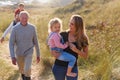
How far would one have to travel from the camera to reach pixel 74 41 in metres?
5.91

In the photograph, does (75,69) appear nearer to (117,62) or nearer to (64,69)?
(64,69)

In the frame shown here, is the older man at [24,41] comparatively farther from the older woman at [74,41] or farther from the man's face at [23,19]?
the older woman at [74,41]

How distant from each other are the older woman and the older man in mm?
1767

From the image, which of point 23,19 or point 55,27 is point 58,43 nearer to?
point 55,27

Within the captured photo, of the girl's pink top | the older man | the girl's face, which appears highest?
the girl's face

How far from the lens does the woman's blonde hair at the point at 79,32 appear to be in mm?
5762

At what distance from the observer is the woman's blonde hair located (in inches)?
227

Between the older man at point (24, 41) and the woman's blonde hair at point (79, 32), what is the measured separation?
6.54ft

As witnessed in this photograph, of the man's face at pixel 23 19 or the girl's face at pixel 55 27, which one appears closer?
the girl's face at pixel 55 27

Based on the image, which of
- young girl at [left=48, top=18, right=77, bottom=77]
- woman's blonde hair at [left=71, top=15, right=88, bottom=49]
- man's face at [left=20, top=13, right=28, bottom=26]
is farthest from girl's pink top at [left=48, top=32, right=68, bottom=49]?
man's face at [left=20, top=13, right=28, bottom=26]

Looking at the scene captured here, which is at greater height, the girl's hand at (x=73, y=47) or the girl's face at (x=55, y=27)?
the girl's face at (x=55, y=27)

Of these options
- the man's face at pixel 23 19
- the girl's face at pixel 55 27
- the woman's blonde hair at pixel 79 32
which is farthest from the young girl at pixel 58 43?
the man's face at pixel 23 19

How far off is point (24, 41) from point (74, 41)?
2107 mm

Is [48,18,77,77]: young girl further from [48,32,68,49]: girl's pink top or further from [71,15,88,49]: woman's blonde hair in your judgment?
[71,15,88,49]: woman's blonde hair
